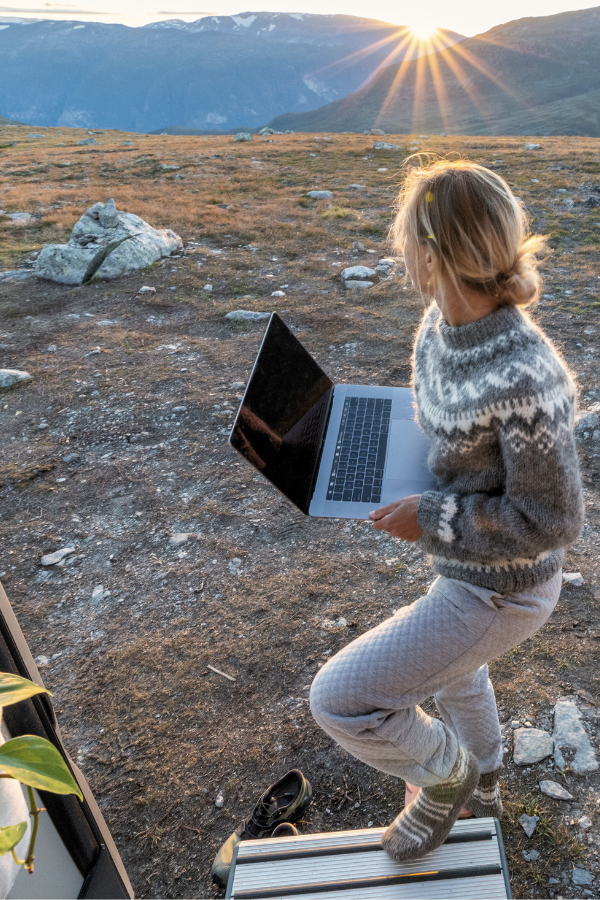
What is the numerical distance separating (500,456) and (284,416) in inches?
29.3

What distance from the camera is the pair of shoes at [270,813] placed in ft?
6.31

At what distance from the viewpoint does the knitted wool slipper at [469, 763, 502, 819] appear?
1.94m

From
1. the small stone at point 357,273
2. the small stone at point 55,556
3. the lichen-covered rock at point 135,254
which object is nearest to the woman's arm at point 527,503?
the small stone at point 55,556

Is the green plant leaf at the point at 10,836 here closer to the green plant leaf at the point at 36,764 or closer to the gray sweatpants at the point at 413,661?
the green plant leaf at the point at 36,764

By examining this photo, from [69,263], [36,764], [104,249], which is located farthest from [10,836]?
[104,249]

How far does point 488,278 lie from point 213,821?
2113mm

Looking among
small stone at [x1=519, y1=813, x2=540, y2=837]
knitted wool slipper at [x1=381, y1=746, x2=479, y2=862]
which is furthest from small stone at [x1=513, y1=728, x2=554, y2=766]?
knitted wool slipper at [x1=381, y1=746, x2=479, y2=862]

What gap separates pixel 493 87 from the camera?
346 feet

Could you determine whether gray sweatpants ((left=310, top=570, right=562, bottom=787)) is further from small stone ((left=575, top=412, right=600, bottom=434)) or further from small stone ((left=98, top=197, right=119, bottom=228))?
small stone ((left=98, top=197, right=119, bottom=228))

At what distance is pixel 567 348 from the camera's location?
201 inches

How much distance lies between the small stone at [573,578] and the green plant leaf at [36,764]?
9.18 feet

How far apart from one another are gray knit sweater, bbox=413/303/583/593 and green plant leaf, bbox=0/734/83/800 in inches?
38.4

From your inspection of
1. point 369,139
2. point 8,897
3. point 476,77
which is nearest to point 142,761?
point 8,897

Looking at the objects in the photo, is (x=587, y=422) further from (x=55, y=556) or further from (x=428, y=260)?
(x=55, y=556)
